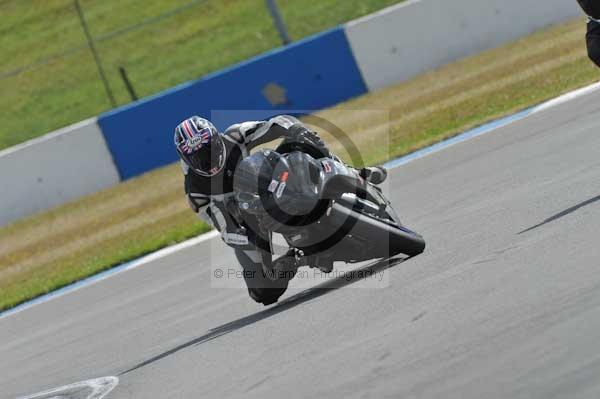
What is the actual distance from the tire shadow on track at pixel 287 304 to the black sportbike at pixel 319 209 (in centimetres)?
26

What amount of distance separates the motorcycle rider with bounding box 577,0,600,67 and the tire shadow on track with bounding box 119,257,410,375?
2357 mm

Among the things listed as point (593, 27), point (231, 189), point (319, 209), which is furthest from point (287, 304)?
point (593, 27)

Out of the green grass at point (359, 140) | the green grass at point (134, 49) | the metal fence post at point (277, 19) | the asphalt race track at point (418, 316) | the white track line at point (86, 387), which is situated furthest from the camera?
the green grass at point (134, 49)

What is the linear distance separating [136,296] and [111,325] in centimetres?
125

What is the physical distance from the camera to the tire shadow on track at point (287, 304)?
852 cm

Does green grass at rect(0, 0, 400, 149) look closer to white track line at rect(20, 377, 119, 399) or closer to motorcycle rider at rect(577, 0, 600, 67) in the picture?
motorcycle rider at rect(577, 0, 600, 67)

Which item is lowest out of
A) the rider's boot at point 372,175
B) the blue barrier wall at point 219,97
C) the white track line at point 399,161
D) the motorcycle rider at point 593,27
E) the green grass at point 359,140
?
the green grass at point 359,140

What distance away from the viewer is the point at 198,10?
2681 centimetres

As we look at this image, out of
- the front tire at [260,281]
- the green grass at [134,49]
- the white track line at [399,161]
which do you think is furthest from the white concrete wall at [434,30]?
the front tire at [260,281]

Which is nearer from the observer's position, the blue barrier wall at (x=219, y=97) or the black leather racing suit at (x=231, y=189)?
the black leather racing suit at (x=231, y=189)

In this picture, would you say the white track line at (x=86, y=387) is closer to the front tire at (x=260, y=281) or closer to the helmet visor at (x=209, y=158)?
the front tire at (x=260, y=281)

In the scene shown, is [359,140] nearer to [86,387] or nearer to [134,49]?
[134,49]

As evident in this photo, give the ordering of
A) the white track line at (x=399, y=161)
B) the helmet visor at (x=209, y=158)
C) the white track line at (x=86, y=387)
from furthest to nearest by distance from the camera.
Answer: the white track line at (x=399, y=161)
the helmet visor at (x=209, y=158)
the white track line at (x=86, y=387)

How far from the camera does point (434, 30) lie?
818 inches
